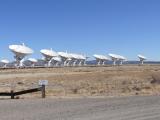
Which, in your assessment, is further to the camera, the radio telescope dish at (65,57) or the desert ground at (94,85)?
the radio telescope dish at (65,57)

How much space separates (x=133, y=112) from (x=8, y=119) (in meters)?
5.11

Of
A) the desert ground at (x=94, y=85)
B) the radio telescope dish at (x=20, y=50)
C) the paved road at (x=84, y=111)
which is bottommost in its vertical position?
the paved road at (x=84, y=111)

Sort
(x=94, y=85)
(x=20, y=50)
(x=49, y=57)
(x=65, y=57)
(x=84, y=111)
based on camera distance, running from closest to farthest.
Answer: (x=84, y=111) < (x=94, y=85) < (x=20, y=50) < (x=49, y=57) < (x=65, y=57)

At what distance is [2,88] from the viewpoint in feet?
130

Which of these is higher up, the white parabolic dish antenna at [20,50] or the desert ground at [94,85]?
the white parabolic dish antenna at [20,50]

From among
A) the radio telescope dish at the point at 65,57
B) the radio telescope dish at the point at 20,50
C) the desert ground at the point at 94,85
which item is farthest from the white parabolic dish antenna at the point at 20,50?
the radio telescope dish at the point at 65,57

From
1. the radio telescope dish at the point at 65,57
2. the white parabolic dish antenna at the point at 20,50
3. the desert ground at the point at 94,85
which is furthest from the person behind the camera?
the radio telescope dish at the point at 65,57

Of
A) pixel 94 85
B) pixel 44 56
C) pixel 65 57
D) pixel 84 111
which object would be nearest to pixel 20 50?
pixel 44 56

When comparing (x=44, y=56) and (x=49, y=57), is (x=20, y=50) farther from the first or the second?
(x=44, y=56)

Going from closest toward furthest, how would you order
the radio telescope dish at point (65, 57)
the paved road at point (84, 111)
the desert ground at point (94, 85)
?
1. the paved road at point (84, 111)
2. the desert ground at point (94, 85)
3. the radio telescope dish at point (65, 57)

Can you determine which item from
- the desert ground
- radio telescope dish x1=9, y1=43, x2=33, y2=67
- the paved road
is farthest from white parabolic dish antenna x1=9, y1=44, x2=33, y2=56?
the paved road

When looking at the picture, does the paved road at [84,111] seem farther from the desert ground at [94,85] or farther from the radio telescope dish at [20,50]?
the radio telescope dish at [20,50]

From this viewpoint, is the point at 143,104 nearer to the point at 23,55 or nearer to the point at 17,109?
the point at 17,109

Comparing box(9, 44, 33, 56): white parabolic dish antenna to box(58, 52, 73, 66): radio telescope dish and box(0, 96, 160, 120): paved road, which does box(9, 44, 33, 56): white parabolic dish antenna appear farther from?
box(0, 96, 160, 120): paved road
